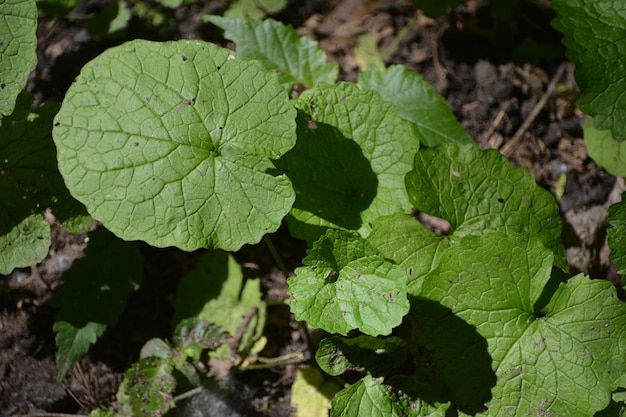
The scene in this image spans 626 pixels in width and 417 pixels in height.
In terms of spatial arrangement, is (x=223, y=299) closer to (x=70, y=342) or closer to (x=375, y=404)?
(x=70, y=342)

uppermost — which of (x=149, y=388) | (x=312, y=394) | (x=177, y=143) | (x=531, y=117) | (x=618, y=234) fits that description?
(x=177, y=143)

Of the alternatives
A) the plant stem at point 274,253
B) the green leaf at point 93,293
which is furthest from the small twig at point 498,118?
the green leaf at point 93,293

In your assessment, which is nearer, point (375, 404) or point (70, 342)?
point (375, 404)

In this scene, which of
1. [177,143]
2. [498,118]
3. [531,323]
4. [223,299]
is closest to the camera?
[177,143]

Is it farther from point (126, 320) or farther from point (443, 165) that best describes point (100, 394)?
point (443, 165)

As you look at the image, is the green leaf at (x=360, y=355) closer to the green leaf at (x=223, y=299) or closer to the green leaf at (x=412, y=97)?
the green leaf at (x=223, y=299)

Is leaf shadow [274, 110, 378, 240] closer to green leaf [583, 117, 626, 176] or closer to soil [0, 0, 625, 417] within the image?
soil [0, 0, 625, 417]

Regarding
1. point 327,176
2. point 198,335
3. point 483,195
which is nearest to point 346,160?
point 327,176
